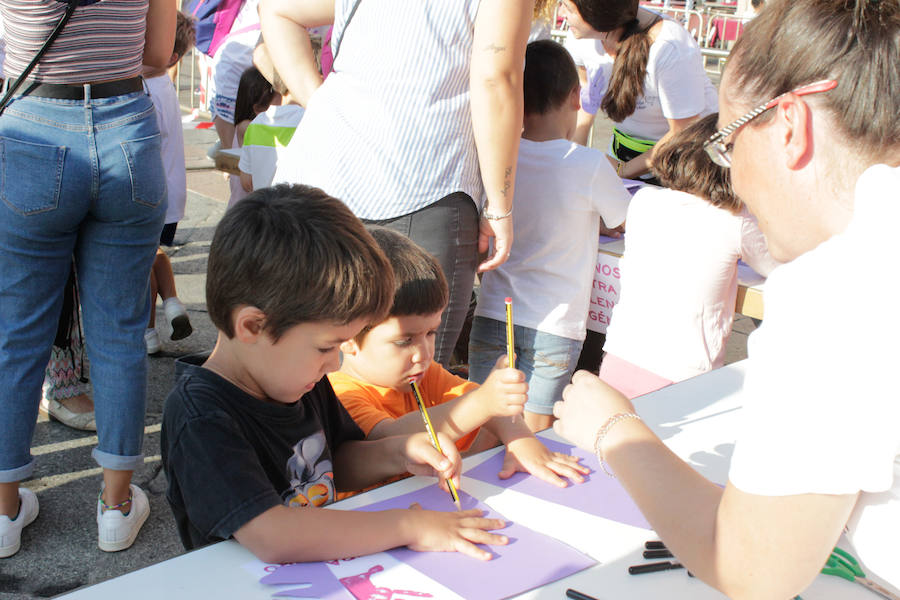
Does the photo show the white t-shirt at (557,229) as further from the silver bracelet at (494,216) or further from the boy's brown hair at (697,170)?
the silver bracelet at (494,216)

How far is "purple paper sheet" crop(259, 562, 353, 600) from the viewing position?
3.68 ft

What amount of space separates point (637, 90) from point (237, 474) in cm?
260

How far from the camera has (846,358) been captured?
0.81 meters

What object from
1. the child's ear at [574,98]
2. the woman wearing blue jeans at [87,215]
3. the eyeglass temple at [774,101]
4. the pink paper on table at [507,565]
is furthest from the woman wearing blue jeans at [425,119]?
the eyeglass temple at [774,101]

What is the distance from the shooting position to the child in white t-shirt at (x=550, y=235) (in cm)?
262

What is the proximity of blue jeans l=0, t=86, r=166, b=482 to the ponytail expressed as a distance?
1846mm

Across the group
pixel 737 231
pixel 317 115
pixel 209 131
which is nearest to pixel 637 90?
pixel 737 231

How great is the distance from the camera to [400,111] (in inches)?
77.6

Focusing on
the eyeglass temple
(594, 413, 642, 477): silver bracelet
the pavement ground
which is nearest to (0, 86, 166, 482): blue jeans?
the pavement ground

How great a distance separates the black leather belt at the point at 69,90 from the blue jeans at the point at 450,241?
2.50ft

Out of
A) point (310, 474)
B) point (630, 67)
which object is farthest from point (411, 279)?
point (630, 67)

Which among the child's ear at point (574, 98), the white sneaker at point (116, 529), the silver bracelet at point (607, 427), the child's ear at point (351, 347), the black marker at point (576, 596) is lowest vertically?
the white sneaker at point (116, 529)

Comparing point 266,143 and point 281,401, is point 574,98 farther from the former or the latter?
point 281,401

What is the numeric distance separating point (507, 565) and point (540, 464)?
0.32 metres
